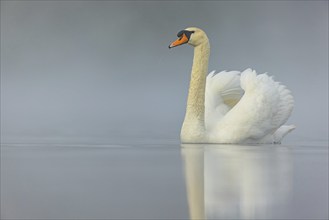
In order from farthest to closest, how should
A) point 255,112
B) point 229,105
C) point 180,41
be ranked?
point 229,105 → point 180,41 → point 255,112

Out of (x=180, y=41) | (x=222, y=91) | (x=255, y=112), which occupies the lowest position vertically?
(x=255, y=112)

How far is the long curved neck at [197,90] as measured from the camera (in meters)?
5.26

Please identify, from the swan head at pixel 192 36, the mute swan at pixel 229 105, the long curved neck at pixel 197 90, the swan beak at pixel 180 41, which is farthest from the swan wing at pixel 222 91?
the swan beak at pixel 180 41

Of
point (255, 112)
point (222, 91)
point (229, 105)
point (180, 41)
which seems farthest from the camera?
point (229, 105)

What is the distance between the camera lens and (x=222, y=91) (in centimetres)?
591

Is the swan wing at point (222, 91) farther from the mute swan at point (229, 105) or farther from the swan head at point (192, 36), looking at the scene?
the swan head at point (192, 36)

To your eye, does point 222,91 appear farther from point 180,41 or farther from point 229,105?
point 180,41

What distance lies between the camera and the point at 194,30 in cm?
554

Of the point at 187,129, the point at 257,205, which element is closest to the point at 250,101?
the point at 187,129

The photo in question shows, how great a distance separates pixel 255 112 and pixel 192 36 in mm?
1061

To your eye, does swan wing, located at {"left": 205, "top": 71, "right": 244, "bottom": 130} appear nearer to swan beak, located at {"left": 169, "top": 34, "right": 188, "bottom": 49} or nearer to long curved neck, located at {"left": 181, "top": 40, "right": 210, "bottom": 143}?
long curved neck, located at {"left": 181, "top": 40, "right": 210, "bottom": 143}

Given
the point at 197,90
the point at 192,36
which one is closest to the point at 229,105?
the point at 197,90

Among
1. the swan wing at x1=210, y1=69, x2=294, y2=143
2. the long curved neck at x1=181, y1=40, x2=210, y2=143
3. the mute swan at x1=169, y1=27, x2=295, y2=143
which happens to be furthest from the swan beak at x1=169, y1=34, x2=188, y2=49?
the swan wing at x1=210, y1=69, x2=294, y2=143

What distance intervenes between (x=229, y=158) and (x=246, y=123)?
1.70 meters
